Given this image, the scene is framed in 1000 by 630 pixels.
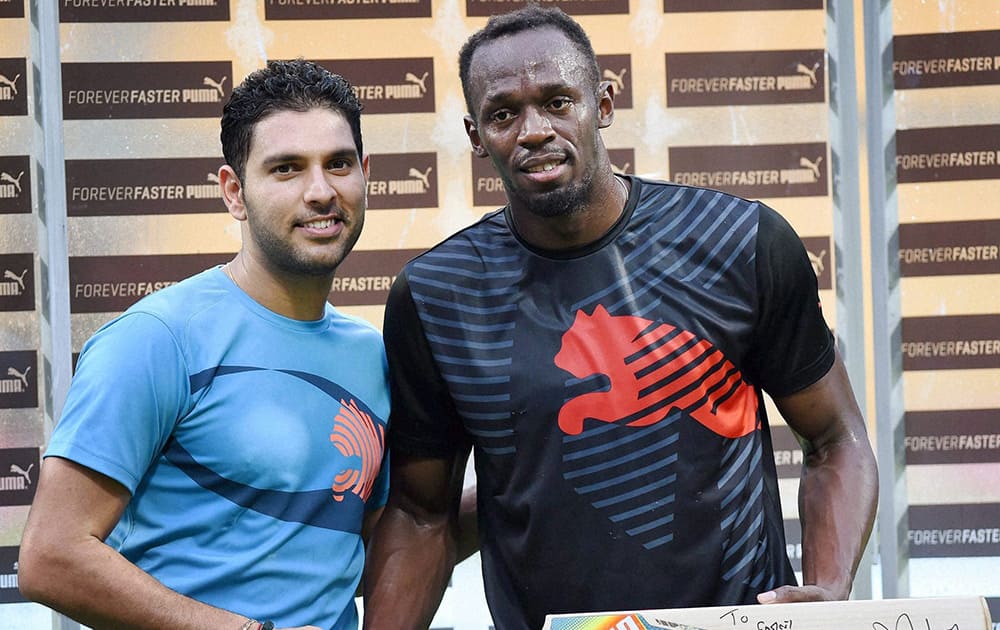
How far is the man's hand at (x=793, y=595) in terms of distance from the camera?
1.46 metres

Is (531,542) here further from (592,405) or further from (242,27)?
(242,27)

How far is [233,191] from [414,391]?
1.39 feet

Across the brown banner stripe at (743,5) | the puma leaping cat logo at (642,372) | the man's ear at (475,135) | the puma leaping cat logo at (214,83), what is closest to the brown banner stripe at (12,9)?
the puma leaping cat logo at (214,83)

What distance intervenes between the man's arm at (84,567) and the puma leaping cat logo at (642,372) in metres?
0.61

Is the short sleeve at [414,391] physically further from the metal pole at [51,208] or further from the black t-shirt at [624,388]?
the metal pole at [51,208]

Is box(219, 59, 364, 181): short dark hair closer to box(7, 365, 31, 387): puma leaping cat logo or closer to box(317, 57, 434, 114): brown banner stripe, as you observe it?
box(317, 57, 434, 114): brown banner stripe

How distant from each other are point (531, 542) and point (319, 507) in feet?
1.04

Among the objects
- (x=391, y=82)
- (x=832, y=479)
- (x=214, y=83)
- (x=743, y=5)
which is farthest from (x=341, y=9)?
(x=832, y=479)

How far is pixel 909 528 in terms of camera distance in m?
3.21

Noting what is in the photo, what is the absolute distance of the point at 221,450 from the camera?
159 centimetres

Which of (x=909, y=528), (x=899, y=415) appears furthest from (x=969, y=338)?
(x=909, y=528)

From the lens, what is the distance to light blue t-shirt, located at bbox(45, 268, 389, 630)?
152cm

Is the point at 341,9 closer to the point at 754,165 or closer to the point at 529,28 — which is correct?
the point at 754,165

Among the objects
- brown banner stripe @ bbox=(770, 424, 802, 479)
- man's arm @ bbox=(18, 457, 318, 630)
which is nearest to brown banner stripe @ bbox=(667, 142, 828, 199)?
brown banner stripe @ bbox=(770, 424, 802, 479)
